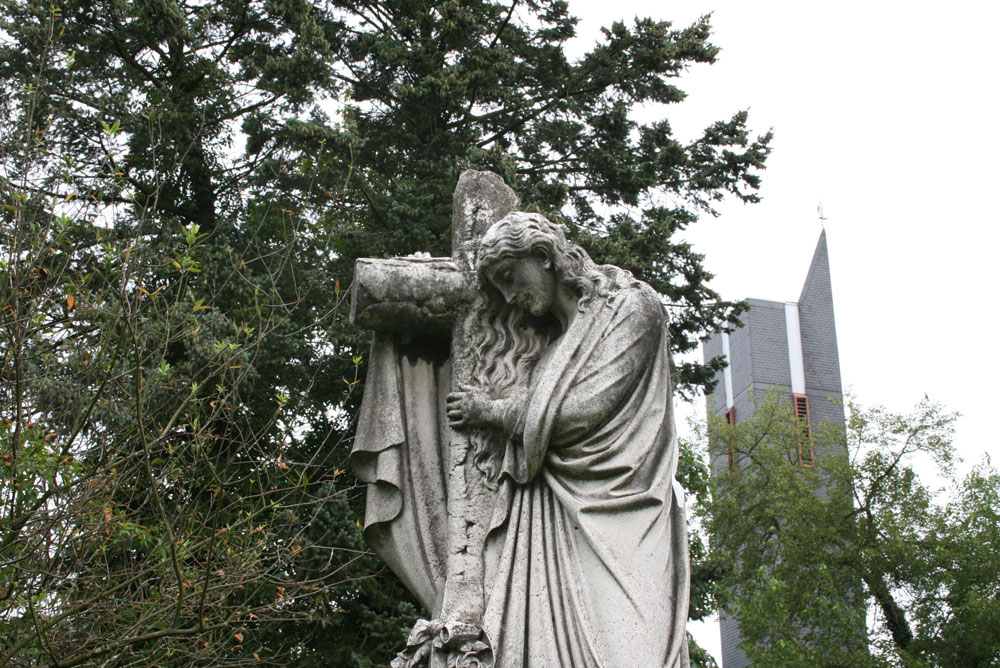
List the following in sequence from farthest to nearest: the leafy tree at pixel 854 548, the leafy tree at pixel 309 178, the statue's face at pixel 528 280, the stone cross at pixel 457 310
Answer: the leafy tree at pixel 854 548 < the leafy tree at pixel 309 178 < the statue's face at pixel 528 280 < the stone cross at pixel 457 310

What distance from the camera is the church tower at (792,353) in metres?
36.6

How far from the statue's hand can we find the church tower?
103 ft

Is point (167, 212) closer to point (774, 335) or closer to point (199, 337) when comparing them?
point (199, 337)

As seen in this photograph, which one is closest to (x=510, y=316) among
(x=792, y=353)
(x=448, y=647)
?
(x=448, y=647)

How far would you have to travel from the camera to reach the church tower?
3662 cm

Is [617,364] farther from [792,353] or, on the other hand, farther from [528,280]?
[792,353]

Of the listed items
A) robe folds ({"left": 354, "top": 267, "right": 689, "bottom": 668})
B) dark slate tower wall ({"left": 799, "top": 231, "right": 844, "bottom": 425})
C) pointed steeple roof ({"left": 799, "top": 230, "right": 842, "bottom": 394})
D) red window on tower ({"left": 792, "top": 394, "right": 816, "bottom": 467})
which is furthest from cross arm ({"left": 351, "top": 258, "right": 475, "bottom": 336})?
pointed steeple roof ({"left": 799, "top": 230, "right": 842, "bottom": 394})

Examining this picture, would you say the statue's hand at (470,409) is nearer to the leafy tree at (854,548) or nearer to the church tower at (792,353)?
the leafy tree at (854,548)

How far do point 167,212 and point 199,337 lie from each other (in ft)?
14.3

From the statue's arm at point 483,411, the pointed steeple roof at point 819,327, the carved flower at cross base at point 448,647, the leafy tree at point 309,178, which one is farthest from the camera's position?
the pointed steeple roof at point 819,327

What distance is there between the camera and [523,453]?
182 inches

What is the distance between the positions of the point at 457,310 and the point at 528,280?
1.26ft

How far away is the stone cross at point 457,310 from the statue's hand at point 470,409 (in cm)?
7

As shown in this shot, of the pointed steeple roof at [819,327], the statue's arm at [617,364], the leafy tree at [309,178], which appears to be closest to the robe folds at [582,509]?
the statue's arm at [617,364]
